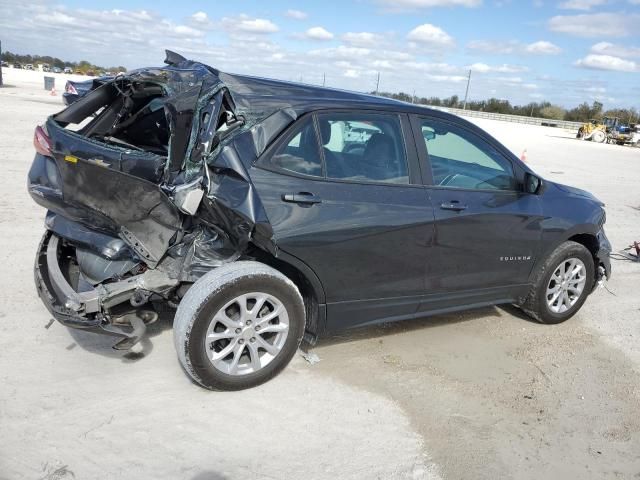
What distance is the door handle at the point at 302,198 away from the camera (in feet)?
11.0

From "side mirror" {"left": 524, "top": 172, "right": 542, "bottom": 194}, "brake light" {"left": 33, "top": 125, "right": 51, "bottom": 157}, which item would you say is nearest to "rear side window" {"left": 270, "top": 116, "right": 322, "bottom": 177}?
"brake light" {"left": 33, "top": 125, "right": 51, "bottom": 157}

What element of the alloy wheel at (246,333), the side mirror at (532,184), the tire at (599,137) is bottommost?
the alloy wheel at (246,333)

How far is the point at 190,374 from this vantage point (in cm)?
328

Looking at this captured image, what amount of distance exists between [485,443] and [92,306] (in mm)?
2440

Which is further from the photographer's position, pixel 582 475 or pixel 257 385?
pixel 257 385

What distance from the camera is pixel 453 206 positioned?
3.95 meters

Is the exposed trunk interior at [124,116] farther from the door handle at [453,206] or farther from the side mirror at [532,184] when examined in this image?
the side mirror at [532,184]

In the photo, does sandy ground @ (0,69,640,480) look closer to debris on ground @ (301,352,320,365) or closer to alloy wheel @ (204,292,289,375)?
debris on ground @ (301,352,320,365)

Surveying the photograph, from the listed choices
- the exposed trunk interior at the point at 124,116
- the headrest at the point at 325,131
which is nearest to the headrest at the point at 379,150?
the headrest at the point at 325,131

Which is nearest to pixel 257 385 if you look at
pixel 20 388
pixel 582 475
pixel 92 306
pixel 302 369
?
pixel 302 369

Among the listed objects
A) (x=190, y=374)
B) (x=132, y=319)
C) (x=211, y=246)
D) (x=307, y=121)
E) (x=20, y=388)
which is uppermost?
(x=307, y=121)

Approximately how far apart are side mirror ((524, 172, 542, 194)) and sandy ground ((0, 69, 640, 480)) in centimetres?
127

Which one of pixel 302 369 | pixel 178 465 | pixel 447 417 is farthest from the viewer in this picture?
pixel 302 369

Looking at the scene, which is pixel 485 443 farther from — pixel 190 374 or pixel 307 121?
pixel 307 121
